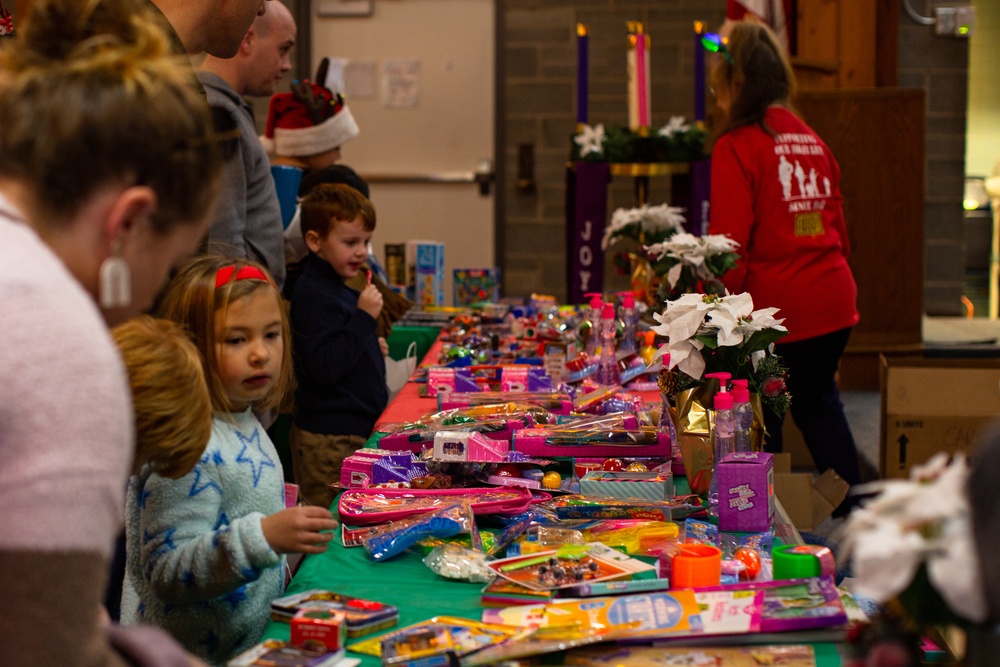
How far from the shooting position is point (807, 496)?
281 cm

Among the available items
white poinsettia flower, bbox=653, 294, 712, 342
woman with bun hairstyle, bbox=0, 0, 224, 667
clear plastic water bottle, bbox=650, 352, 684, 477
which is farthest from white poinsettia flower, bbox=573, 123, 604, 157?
woman with bun hairstyle, bbox=0, 0, 224, 667

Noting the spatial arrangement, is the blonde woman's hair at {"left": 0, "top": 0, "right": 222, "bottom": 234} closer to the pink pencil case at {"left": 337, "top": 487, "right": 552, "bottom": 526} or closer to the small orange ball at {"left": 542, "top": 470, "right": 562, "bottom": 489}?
the pink pencil case at {"left": 337, "top": 487, "right": 552, "bottom": 526}

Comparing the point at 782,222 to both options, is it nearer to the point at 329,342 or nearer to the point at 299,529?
the point at 329,342

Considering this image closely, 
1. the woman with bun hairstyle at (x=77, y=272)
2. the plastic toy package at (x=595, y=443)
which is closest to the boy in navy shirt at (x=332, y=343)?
the plastic toy package at (x=595, y=443)

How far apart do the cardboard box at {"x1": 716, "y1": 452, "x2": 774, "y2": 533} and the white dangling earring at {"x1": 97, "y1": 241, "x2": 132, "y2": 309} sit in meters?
1.20

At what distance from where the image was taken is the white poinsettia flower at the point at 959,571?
85 centimetres

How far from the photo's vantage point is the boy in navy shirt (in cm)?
333

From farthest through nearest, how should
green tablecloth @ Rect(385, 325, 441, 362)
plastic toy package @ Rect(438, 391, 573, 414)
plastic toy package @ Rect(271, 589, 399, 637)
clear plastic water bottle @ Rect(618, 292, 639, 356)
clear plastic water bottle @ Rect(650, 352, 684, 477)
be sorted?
1. green tablecloth @ Rect(385, 325, 441, 362)
2. clear plastic water bottle @ Rect(618, 292, 639, 356)
3. plastic toy package @ Rect(438, 391, 573, 414)
4. clear plastic water bottle @ Rect(650, 352, 684, 477)
5. plastic toy package @ Rect(271, 589, 399, 637)

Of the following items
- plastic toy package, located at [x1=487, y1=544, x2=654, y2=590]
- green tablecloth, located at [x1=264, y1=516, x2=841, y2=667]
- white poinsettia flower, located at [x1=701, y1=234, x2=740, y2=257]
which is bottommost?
green tablecloth, located at [x1=264, y1=516, x2=841, y2=667]

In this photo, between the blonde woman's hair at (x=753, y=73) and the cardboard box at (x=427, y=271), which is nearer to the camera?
the blonde woman's hair at (x=753, y=73)

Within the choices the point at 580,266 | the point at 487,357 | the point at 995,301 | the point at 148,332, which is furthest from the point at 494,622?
the point at 995,301

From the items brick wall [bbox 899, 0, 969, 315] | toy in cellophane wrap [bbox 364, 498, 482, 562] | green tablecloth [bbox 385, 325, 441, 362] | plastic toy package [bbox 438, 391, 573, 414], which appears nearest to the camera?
toy in cellophane wrap [bbox 364, 498, 482, 562]

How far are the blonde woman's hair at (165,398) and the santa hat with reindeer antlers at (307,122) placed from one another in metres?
2.92

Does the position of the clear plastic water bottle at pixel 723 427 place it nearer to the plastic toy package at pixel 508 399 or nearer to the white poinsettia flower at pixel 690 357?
the white poinsettia flower at pixel 690 357
